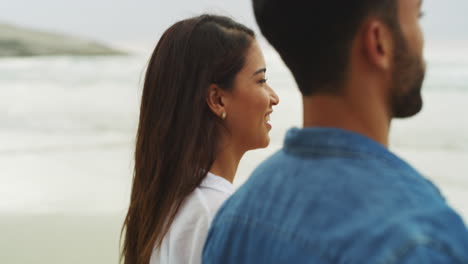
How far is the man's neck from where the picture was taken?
0.79m

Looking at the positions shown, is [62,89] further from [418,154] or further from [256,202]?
[256,202]

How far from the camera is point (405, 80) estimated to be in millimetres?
808

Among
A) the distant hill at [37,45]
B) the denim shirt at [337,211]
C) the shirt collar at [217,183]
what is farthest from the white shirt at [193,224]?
the distant hill at [37,45]

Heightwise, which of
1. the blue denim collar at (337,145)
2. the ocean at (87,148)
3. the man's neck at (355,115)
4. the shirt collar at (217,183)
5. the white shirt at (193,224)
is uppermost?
the man's neck at (355,115)

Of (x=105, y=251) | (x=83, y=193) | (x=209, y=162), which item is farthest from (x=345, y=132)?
(x=83, y=193)

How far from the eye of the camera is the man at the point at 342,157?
27.5 inches

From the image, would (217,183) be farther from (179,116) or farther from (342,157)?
(342,157)

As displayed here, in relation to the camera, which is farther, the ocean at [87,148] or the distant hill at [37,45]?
the distant hill at [37,45]

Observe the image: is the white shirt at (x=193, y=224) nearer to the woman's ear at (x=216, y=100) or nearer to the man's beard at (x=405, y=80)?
the woman's ear at (x=216, y=100)

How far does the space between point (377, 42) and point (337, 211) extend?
7.8 inches

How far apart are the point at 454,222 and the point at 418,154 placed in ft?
27.0

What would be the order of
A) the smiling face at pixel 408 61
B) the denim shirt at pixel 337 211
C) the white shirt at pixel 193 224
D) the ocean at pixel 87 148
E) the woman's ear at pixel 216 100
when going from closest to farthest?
the denim shirt at pixel 337 211, the smiling face at pixel 408 61, the white shirt at pixel 193 224, the woman's ear at pixel 216 100, the ocean at pixel 87 148

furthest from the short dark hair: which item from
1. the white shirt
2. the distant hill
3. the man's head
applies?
the distant hill

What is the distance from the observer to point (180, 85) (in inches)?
58.2
